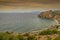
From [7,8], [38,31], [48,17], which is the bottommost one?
[38,31]

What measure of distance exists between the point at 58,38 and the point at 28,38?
2.35ft

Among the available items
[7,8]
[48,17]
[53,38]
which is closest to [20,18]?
[7,8]

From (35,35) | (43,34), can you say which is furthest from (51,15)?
(35,35)

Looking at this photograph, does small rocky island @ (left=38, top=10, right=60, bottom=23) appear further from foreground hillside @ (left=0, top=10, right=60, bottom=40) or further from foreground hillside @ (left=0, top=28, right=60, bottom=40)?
foreground hillside @ (left=0, top=28, right=60, bottom=40)

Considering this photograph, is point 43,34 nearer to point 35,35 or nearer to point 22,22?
point 35,35

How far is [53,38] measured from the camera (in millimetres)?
3596

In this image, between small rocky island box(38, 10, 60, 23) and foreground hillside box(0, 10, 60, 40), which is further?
small rocky island box(38, 10, 60, 23)

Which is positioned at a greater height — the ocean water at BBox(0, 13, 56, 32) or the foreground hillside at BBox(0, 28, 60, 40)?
the ocean water at BBox(0, 13, 56, 32)

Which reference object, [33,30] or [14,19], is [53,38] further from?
[14,19]

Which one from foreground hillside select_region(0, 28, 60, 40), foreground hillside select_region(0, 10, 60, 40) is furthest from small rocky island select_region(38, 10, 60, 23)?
foreground hillside select_region(0, 28, 60, 40)

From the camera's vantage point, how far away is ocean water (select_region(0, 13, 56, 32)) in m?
3.40

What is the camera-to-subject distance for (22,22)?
353 cm

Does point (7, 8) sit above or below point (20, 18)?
above

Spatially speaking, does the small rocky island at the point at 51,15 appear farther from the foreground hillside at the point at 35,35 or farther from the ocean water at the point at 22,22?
the foreground hillside at the point at 35,35
